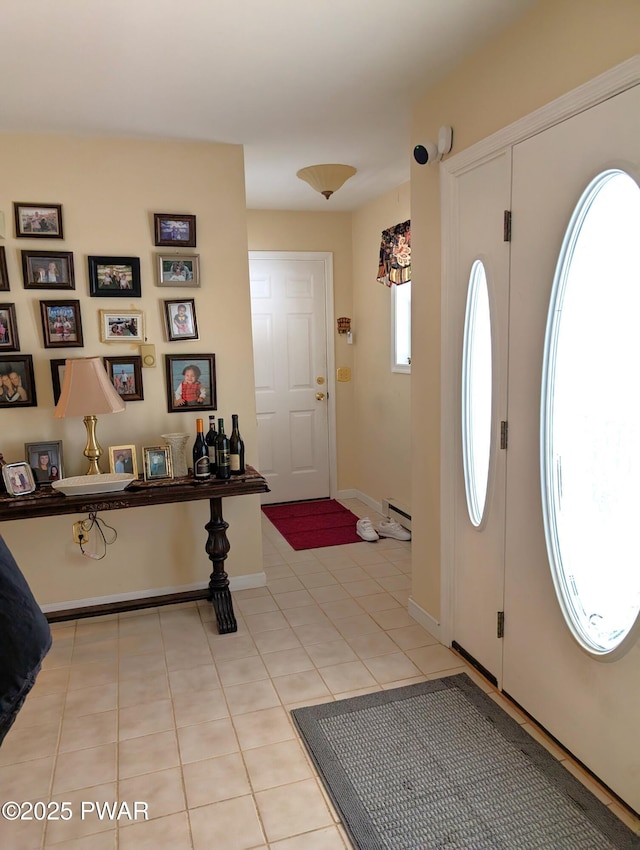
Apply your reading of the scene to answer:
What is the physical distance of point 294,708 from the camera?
7.76 feet

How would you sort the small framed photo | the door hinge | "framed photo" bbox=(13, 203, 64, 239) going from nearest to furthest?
the door hinge < the small framed photo < "framed photo" bbox=(13, 203, 64, 239)

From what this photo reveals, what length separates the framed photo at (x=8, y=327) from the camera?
2.98 m

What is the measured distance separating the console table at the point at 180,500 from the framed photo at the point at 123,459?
0.13m

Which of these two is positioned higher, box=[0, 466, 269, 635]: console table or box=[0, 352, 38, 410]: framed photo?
box=[0, 352, 38, 410]: framed photo

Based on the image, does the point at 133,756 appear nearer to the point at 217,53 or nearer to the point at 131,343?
the point at 131,343

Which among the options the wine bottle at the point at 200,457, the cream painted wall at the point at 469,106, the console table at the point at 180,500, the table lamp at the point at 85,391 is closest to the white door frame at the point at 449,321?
the cream painted wall at the point at 469,106

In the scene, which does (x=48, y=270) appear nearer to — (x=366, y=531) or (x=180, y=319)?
(x=180, y=319)

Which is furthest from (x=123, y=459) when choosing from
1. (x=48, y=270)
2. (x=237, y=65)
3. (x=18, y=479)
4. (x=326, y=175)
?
(x=326, y=175)

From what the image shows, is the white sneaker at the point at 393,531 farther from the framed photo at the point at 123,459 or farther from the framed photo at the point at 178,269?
the framed photo at the point at 178,269

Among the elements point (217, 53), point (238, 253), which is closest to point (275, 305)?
point (238, 253)

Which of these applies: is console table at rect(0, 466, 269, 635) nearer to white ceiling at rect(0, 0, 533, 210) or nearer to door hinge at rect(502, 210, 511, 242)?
door hinge at rect(502, 210, 511, 242)

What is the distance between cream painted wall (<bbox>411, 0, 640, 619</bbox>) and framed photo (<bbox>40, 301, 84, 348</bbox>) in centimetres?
174

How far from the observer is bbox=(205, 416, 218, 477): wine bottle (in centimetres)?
316

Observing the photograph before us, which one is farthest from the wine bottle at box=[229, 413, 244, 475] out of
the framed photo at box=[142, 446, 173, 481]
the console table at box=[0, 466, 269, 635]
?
the framed photo at box=[142, 446, 173, 481]
